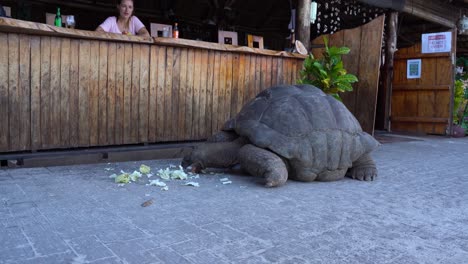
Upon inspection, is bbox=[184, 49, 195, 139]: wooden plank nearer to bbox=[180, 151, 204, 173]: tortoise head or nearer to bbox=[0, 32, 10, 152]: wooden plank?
bbox=[180, 151, 204, 173]: tortoise head

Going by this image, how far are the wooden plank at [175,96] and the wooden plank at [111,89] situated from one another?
3.23 feet

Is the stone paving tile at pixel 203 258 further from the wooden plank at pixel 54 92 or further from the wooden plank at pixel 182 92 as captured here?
the wooden plank at pixel 182 92

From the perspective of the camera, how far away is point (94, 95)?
19.0 ft

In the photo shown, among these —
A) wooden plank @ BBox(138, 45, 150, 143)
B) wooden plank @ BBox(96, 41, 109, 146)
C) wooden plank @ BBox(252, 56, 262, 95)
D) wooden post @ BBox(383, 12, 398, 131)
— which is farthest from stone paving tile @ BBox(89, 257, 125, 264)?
wooden post @ BBox(383, 12, 398, 131)

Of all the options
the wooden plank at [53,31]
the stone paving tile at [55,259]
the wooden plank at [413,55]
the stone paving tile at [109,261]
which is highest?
the wooden plank at [413,55]

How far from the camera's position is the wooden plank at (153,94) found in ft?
20.7

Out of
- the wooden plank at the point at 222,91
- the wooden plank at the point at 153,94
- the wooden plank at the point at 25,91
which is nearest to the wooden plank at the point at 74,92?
the wooden plank at the point at 25,91

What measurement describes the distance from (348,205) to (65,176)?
10.6ft

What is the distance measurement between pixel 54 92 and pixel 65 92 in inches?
5.6

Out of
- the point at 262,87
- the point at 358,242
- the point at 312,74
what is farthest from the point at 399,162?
the point at 358,242

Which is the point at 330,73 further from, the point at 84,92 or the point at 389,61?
the point at 389,61

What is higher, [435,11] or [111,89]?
[435,11]

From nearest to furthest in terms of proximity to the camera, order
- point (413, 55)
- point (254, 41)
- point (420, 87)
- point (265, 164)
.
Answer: point (265, 164)
point (254, 41)
point (420, 87)
point (413, 55)

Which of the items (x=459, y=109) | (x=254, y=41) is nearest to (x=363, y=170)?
(x=254, y=41)
